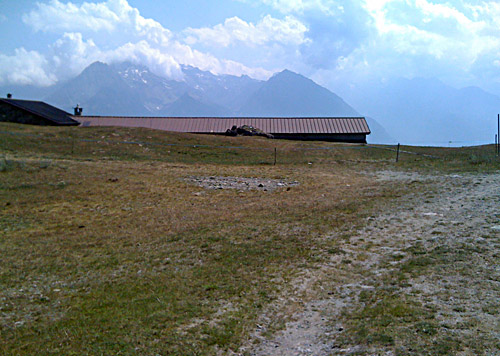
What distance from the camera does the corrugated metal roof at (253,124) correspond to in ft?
177

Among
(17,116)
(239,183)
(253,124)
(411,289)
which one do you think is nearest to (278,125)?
(253,124)

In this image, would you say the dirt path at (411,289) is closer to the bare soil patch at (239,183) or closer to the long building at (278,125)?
the bare soil patch at (239,183)

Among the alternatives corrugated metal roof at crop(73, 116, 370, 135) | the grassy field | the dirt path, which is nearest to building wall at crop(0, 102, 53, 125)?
corrugated metal roof at crop(73, 116, 370, 135)

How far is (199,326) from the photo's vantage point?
674cm

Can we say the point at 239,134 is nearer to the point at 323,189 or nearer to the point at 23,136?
the point at 23,136

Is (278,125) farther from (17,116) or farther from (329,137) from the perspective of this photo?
(17,116)

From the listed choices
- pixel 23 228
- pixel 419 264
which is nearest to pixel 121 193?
pixel 23 228

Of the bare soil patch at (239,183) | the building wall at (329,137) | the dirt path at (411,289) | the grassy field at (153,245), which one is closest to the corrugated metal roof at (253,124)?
the building wall at (329,137)

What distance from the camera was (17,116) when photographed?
44.6 metres

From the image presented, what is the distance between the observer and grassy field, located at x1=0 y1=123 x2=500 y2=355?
664cm

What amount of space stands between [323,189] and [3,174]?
50.9 ft

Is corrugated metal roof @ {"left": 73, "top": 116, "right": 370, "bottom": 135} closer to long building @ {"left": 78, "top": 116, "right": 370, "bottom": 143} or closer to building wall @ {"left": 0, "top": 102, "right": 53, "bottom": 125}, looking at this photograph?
long building @ {"left": 78, "top": 116, "right": 370, "bottom": 143}

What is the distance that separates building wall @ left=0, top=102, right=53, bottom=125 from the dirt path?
142ft

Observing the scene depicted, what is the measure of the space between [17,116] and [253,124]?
29.7 metres
